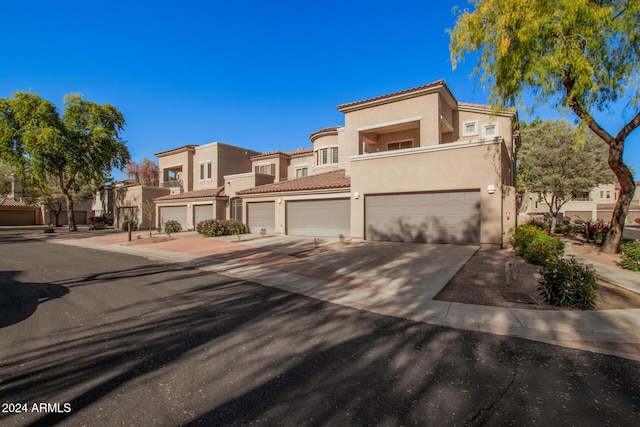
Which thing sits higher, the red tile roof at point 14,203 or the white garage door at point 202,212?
the red tile roof at point 14,203

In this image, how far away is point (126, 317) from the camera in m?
5.91

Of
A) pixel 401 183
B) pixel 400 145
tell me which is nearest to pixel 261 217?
pixel 400 145

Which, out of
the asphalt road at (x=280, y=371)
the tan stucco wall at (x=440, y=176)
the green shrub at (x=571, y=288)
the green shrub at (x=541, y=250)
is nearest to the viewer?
the asphalt road at (x=280, y=371)

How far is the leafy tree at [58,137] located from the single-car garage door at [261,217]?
19.8 metres

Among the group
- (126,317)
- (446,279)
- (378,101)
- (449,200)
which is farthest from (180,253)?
(378,101)

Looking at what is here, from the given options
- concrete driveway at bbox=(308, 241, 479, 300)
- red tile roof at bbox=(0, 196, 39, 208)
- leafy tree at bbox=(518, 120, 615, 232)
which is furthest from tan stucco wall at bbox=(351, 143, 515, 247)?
red tile roof at bbox=(0, 196, 39, 208)

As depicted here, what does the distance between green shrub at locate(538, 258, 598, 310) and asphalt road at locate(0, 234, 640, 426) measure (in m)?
2.22

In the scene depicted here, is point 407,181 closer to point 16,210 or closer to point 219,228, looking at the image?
point 219,228

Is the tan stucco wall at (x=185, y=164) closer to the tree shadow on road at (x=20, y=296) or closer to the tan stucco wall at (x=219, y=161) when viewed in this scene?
the tan stucco wall at (x=219, y=161)

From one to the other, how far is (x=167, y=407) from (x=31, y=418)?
4.05ft

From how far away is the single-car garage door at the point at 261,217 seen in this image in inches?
867

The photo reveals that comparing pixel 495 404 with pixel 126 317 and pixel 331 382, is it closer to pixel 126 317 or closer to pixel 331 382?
pixel 331 382

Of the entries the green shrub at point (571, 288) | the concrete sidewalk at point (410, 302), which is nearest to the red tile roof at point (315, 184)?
the concrete sidewalk at point (410, 302)

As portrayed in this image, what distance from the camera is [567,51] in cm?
1032
